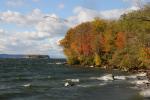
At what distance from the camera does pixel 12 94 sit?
157 feet

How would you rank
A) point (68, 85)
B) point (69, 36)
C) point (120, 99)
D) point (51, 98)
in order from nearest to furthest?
point (120, 99)
point (51, 98)
point (68, 85)
point (69, 36)

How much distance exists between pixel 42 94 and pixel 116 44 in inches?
2493

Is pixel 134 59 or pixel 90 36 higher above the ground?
pixel 90 36

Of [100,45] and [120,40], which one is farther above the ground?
[120,40]

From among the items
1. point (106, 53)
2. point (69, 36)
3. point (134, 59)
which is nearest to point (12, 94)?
point (134, 59)

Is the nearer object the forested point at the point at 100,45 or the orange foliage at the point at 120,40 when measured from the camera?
the forested point at the point at 100,45

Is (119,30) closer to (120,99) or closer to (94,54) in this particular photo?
(94,54)

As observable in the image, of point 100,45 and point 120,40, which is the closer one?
point 120,40

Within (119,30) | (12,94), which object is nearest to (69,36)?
(119,30)

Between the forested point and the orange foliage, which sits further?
the orange foliage

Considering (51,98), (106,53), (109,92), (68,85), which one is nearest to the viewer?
(51,98)

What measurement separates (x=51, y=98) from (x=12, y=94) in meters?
7.12

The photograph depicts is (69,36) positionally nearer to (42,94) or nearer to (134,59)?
(134,59)

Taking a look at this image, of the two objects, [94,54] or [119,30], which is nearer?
[119,30]
